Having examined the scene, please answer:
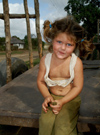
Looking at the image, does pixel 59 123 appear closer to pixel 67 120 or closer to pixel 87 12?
pixel 67 120

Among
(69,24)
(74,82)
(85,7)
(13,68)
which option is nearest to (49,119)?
(74,82)

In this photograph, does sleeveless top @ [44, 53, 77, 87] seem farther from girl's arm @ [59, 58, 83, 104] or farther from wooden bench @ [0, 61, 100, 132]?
wooden bench @ [0, 61, 100, 132]

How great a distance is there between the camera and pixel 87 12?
52.3 ft

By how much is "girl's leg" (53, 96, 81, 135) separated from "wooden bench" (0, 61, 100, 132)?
11 centimetres

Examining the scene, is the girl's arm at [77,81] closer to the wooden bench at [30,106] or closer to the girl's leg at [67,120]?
the girl's leg at [67,120]

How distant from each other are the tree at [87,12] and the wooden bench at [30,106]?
1445cm

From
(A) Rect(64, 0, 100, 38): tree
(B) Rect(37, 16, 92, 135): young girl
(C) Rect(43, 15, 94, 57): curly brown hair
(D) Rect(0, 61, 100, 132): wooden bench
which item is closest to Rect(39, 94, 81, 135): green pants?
(B) Rect(37, 16, 92, 135): young girl

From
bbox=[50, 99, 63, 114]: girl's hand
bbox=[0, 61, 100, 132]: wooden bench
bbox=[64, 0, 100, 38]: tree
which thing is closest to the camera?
bbox=[50, 99, 63, 114]: girl's hand

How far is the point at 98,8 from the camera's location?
53.4 feet

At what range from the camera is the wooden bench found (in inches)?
60.8

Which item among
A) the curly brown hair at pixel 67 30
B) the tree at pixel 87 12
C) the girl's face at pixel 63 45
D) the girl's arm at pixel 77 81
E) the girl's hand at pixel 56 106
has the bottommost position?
the girl's hand at pixel 56 106

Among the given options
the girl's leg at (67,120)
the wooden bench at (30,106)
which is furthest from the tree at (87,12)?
the girl's leg at (67,120)

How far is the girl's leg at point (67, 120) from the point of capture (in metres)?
1.34

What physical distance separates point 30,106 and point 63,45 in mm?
901
